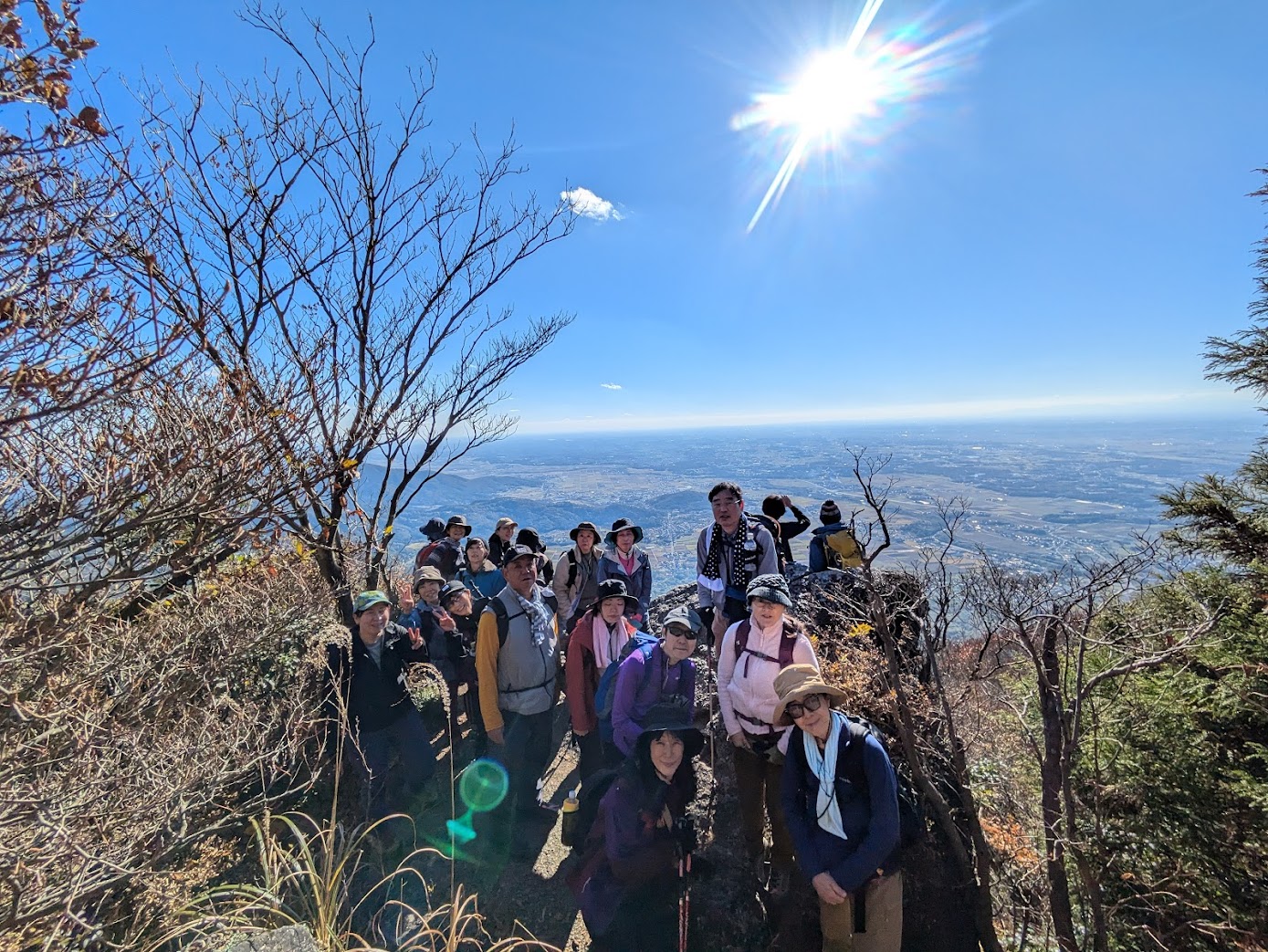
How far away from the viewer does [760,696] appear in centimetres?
316

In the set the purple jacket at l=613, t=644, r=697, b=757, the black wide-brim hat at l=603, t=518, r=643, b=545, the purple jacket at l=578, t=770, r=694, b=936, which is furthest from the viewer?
the black wide-brim hat at l=603, t=518, r=643, b=545

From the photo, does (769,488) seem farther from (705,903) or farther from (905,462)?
(705,903)

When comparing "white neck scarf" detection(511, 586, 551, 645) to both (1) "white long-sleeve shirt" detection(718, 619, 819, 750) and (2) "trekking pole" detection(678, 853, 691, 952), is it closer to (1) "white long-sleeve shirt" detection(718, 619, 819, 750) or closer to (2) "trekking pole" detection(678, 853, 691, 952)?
(1) "white long-sleeve shirt" detection(718, 619, 819, 750)

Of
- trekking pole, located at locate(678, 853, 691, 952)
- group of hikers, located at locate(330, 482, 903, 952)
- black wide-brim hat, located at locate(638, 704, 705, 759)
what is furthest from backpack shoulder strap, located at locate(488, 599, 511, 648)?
trekking pole, located at locate(678, 853, 691, 952)

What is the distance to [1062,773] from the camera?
2.55 metres

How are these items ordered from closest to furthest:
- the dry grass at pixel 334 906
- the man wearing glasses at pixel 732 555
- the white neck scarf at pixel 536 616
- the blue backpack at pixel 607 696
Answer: the dry grass at pixel 334 906, the blue backpack at pixel 607 696, the white neck scarf at pixel 536 616, the man wearing glasses at pixel 732 555

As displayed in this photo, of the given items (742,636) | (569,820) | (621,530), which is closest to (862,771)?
(742,636)

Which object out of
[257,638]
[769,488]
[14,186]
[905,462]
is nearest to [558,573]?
[257,638]

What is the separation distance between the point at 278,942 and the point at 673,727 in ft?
6.51

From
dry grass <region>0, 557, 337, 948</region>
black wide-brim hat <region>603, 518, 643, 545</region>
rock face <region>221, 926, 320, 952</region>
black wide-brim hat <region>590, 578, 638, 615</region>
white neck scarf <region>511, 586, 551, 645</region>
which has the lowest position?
dry grass <region>0, 557, 337, 948</region>

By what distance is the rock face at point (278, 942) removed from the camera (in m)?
1.62

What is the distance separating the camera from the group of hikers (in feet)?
8.60

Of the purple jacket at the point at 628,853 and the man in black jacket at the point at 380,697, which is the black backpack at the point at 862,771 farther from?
the man in black jacket at the point at 380,697

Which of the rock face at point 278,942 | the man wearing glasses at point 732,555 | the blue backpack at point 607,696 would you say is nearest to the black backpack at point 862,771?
the blue backpack at point 607,696
